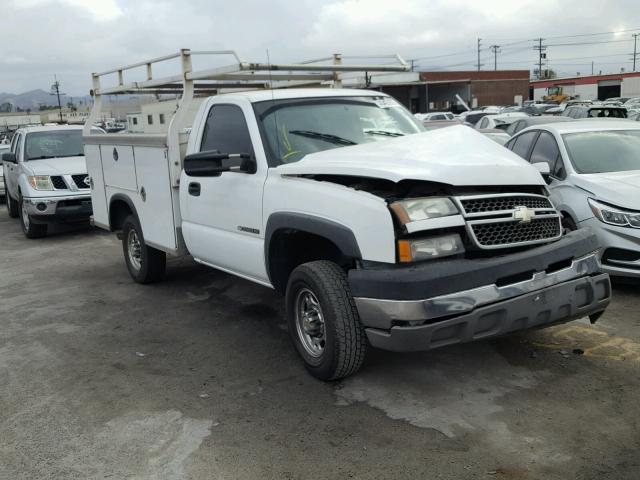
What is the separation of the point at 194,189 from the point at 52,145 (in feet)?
26.7

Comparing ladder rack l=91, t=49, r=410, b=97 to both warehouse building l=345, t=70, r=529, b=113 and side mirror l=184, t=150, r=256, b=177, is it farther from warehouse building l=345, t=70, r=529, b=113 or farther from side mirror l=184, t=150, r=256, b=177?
warehouse building l=345, t=70, r=529, b=113

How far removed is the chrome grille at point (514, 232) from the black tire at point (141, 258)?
170 inches

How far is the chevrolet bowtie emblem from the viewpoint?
401 centimetres

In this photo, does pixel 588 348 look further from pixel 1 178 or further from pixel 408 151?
pixel 1 178

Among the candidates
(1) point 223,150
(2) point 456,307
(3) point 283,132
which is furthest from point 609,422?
(1) point 223,150

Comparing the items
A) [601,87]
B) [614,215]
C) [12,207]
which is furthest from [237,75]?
[601,87]

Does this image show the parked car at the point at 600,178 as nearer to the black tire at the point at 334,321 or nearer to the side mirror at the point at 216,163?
the black tire at the point at 334,321

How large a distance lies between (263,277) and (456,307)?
190 centimetres

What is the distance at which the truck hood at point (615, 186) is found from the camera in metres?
6.05

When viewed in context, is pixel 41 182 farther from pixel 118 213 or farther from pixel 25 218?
pixel 118 213

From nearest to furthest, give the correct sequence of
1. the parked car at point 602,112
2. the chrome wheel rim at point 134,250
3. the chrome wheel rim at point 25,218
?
the chrome wheel rim at point 134,250 < the chrome wheel rim at point 25,218 < the parked car at point 602,112

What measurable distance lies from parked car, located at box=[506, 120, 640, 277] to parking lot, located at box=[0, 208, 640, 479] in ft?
1.75

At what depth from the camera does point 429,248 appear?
12.5ft

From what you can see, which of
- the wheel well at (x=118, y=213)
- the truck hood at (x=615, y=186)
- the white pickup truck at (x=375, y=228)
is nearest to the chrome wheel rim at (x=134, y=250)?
the wheel well at (x=118, y=213)
